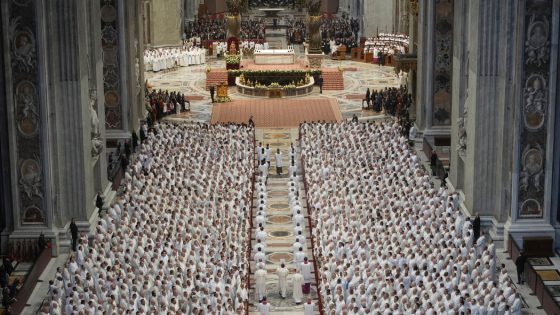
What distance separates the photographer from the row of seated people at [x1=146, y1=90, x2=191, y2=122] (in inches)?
1809

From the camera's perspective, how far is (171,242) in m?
26.5

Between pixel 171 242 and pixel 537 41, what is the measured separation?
34.2ft

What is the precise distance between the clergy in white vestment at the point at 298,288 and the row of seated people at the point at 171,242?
4.09 ft

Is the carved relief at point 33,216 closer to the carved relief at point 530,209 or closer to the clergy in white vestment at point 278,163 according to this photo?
the clergy in white vestment at point 278,163

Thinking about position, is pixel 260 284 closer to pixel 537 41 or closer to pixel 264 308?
pixel 264 308

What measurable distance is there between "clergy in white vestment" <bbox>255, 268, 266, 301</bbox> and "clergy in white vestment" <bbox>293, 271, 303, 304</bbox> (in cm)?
74

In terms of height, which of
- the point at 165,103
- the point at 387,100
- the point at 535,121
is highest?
the point at 535,121

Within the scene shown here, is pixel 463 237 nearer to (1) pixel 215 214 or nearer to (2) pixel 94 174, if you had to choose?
(1) pixel 215 214

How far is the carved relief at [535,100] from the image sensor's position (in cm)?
2678

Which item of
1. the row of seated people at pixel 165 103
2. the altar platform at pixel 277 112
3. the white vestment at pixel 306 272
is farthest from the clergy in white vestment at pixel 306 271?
the row of seated people at pixel 165 103

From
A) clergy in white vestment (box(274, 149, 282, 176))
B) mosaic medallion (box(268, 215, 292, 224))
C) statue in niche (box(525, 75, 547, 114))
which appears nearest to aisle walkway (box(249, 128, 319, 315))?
mosaic medallion (box(268, 215, 292, 224))

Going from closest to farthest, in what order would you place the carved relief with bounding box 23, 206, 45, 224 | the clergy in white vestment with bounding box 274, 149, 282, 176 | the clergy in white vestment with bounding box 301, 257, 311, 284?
the clergy in white vestment with bounding box 301, 257, 311, 284 → the carved relief with bounding box 23, 206, 45, 224 → the clergy in white vestment with bounding box 274, 149, 282, 176

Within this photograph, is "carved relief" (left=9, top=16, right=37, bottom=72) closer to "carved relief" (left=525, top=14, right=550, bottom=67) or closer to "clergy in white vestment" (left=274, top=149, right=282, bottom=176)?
"clergy in white vestment" (left=274, top=149, right=282, bottom=176)

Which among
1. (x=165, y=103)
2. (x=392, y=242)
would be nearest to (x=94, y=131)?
(x=392, y=242)
